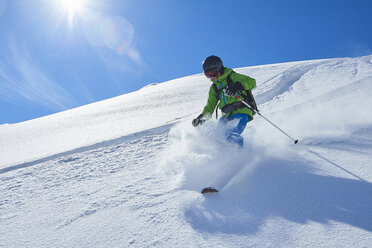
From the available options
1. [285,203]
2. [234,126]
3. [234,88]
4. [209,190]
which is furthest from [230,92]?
[285,203]

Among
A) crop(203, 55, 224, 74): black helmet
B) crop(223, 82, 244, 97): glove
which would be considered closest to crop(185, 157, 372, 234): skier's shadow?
crop(223, 82, 244, 97): glove

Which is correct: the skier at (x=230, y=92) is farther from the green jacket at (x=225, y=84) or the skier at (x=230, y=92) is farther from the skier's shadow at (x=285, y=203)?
the skier's shadow at (x=285, y=203)

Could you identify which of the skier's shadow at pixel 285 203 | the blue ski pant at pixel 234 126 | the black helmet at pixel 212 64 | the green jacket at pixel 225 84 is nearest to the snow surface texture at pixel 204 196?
the skier's shadow at pixel 285 203

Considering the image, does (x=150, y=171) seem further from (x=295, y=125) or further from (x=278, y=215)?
(x=295, y=125)

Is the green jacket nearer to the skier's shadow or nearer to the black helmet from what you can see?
the black helmet

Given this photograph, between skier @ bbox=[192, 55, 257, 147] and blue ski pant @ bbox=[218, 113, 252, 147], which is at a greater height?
skier @ bbox=[192, 55, 257, 147]

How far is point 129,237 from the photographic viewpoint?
5.92 ft

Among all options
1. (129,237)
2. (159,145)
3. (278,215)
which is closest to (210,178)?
(278,215)

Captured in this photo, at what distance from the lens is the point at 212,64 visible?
12.3ft

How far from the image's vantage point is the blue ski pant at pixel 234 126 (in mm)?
3471

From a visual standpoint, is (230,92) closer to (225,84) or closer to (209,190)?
(225,84)

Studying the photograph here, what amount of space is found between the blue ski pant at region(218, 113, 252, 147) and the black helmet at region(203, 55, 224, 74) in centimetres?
79

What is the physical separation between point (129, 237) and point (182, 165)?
1.45 m

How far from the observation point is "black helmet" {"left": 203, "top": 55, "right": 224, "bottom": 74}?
3.76 m
